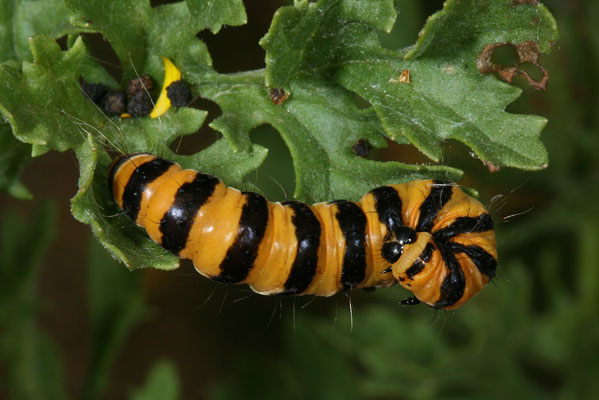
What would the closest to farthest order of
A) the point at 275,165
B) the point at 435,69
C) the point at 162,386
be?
the point at 435,69 → the point at 162,386 → the point at 275,165

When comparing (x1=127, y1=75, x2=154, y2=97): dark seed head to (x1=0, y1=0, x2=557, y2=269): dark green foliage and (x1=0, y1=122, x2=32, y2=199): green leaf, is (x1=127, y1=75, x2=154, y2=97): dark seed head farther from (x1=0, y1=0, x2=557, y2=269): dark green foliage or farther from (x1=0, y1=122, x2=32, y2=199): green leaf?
(x1=0, y1=122, x2=32, y2=199): green leaf

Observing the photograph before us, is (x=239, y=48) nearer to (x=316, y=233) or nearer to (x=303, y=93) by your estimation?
(x=303, y=93)

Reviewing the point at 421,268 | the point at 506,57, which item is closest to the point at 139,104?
the point at 421,268

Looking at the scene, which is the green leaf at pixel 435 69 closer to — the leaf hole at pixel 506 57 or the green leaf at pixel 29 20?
the green leaf at pixel 29 20

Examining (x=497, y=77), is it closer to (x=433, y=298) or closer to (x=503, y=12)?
(x=503, y=12)

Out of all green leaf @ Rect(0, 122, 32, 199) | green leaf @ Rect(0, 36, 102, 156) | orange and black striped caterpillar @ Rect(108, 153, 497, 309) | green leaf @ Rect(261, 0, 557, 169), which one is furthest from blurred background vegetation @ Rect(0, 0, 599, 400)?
green leaf @ Rect(0, 36, 102, 156)

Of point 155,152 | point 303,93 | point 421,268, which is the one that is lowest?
point 421,268
